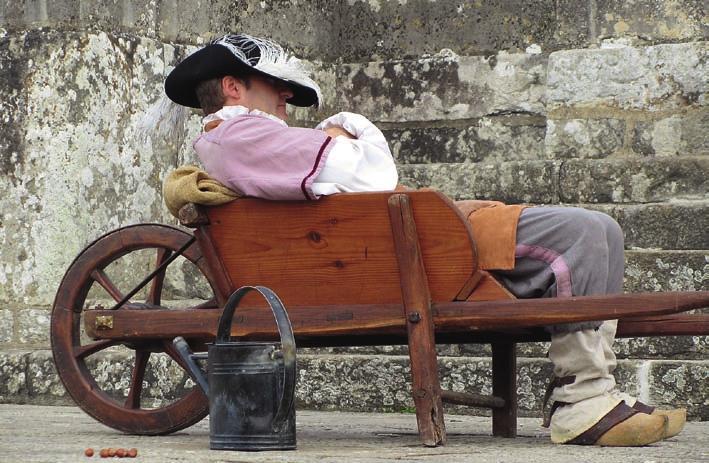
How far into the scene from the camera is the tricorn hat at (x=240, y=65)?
4.30 metres

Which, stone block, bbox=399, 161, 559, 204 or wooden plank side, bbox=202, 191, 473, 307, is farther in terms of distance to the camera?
stone block, bbox=399, 161, 559, 204

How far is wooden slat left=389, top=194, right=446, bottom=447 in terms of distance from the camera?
388 cm

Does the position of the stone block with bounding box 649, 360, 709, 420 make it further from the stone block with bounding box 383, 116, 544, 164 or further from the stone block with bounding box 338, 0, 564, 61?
the stone block with bounding box 338, 0, 564, 61

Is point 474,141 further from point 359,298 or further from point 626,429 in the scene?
point 626,429

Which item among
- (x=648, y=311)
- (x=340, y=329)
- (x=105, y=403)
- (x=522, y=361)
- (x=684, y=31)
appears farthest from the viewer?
(x=684, y=31)

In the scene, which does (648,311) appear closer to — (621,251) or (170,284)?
(621,251)

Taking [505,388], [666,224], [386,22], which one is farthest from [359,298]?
[386,22]

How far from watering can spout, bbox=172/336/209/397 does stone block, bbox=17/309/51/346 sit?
1862mm

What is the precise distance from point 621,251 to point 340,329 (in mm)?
797

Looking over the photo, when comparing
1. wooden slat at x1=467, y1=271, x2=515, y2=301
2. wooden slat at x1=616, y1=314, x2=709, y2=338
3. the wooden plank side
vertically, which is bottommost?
wooden slat at x1=616, y1=314, x2=709, y2=338

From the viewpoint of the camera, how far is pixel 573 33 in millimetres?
6188

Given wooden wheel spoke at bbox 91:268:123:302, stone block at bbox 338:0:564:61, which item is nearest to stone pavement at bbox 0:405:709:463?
wooden wheel spoke at bbox 91:268:123:302

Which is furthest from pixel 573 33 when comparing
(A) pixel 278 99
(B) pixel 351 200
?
(B) pixel 351 200

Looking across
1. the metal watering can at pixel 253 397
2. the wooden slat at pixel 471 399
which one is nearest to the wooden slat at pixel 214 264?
the metal watering can at pixel 253 397
